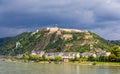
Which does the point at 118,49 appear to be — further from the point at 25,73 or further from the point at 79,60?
the point at 25,73

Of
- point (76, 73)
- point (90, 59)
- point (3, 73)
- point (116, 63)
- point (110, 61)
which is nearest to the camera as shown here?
point (3, 73)

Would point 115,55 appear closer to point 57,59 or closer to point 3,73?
point 57,59

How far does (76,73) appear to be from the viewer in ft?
258

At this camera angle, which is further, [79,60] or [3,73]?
[79,60]

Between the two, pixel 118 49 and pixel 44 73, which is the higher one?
pixel 118 49

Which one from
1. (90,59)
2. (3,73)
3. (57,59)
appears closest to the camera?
(3,73)

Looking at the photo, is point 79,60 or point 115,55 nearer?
point 115,55

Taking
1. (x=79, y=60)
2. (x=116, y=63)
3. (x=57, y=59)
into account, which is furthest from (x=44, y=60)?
(x=116, y=63)

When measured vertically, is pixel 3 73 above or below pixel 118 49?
below

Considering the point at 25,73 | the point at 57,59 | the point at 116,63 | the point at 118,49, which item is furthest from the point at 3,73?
the point at 57,59

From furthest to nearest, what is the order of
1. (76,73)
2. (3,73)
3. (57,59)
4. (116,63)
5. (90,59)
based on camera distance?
(57,59) → (90,59) → (116,63) → (76,73) → (3,73)

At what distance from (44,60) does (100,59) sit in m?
48.3

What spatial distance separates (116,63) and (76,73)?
65162 millimetres

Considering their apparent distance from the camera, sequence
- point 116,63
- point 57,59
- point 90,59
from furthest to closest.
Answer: point 57,59 < point 90,59 < point 116,63
